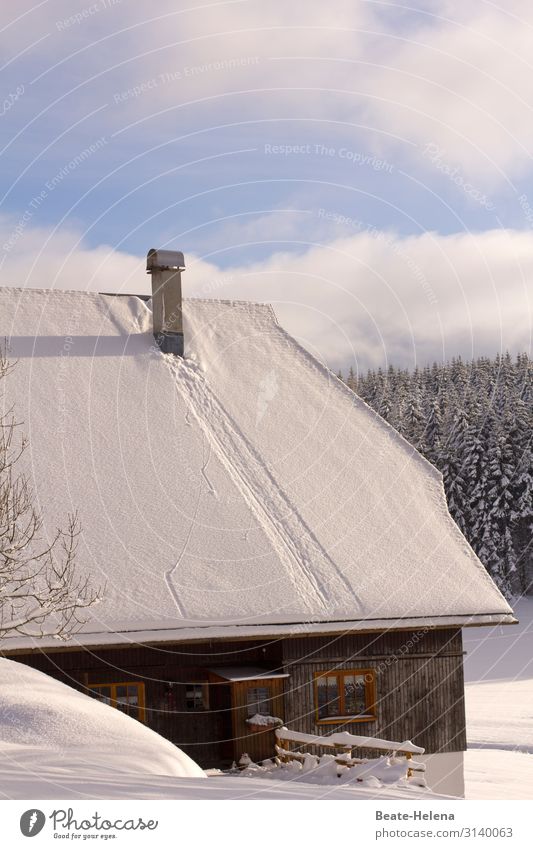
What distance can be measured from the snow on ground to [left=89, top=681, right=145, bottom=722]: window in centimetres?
840

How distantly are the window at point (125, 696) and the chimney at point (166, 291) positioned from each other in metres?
8.58

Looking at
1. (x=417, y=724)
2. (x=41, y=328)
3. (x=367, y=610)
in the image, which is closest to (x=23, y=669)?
(x=367, y=610)

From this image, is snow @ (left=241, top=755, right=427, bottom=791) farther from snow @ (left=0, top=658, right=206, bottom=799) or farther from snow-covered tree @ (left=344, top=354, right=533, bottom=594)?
snow-covered tree @ (left=344, top=354, right=533, bottom=594)

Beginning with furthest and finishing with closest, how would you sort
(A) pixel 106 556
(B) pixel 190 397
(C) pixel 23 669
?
(B) pixel 190 397 < (A) pixel 106 556 < (C) pixel 23 669

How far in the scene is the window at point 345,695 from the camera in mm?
18281

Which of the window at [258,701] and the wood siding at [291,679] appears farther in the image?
the window at [258,701]

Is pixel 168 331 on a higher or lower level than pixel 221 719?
higher

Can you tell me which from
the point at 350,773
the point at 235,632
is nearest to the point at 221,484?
the point at 235,632

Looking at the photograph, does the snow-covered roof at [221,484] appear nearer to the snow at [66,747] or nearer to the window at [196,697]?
the snow at [66,747]

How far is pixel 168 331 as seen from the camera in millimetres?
23125

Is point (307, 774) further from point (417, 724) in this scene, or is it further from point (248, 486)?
point (248, 486)

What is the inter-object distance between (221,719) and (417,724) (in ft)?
12.6

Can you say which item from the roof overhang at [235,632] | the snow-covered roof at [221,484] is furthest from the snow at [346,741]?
the snow-covered roof at [221,484]
